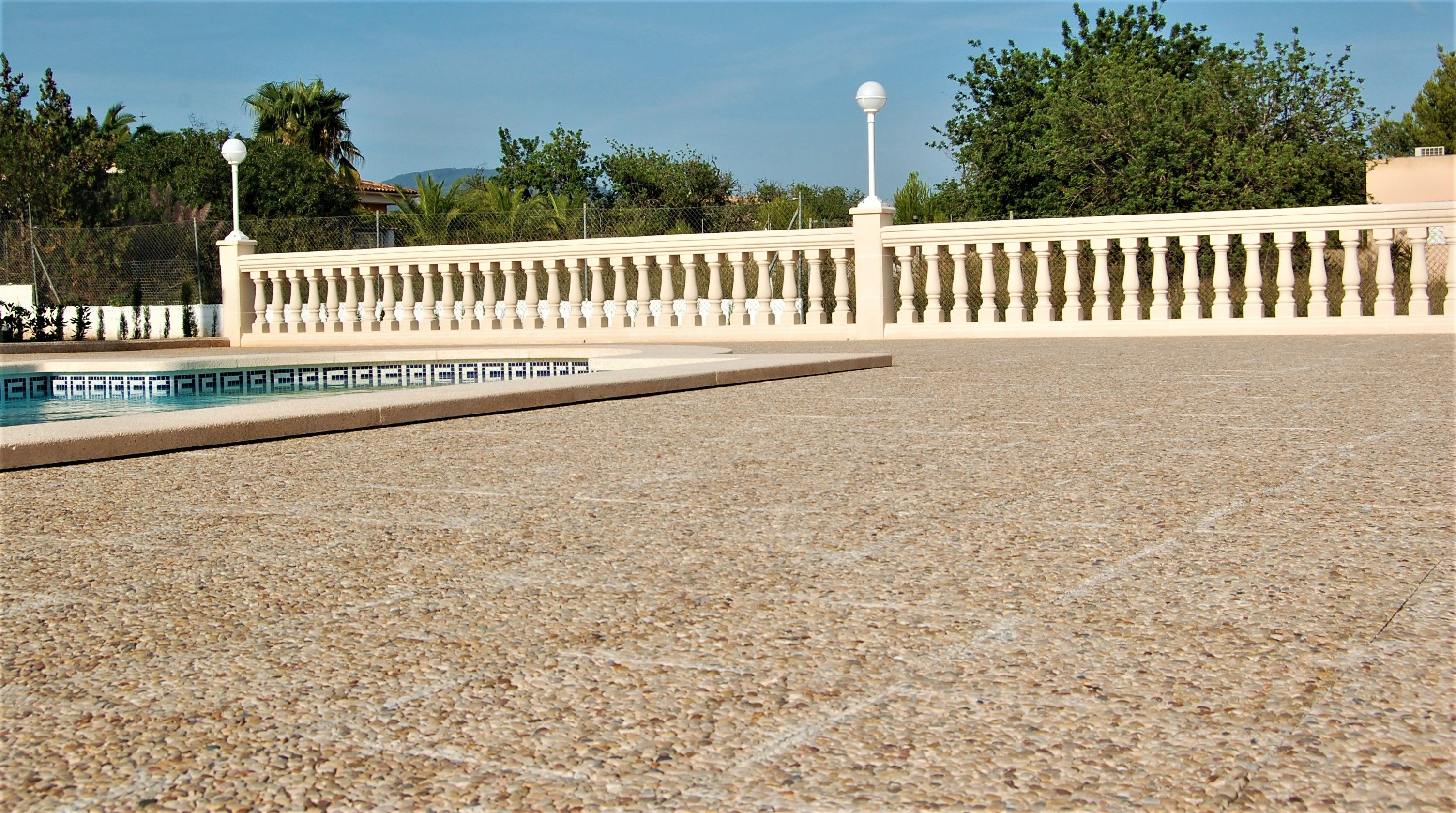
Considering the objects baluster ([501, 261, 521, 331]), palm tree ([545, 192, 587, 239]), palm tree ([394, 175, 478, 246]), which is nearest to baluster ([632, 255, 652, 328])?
baluster ([501, 261, 521, 331])

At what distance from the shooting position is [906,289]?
1596cm

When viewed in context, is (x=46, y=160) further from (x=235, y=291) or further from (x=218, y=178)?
(x=235, y=291)

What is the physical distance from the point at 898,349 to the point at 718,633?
1080 centimetres

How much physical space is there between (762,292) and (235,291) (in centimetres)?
769

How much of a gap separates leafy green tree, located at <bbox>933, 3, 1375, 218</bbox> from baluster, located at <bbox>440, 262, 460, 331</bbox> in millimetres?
21416

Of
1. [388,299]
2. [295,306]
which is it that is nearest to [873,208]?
[388,299]

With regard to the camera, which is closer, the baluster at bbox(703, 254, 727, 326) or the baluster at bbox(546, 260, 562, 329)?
the baluster at bbox(703, 254, 727, 326)

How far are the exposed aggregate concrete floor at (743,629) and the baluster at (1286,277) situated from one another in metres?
9.49

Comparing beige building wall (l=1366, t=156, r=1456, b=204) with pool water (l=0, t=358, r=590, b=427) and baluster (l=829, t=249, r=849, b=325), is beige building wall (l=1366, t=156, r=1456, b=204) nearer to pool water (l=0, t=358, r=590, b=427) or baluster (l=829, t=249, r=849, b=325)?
baluster (l=829, t=249, r=849, b=325)

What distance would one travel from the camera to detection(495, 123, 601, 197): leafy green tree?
58.0m

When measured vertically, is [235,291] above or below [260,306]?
above

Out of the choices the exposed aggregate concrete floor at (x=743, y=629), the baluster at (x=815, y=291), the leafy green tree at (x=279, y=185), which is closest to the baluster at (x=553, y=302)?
the baluster at (x=815, y=291)

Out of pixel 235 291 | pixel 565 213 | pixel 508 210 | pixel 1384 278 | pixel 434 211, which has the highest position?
pixel 434 211

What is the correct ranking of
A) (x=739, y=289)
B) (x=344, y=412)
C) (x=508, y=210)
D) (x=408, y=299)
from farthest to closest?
(x=508, y=210) → (x=408, y=299) → (x=739, y=289) → (x=344, y=412)
